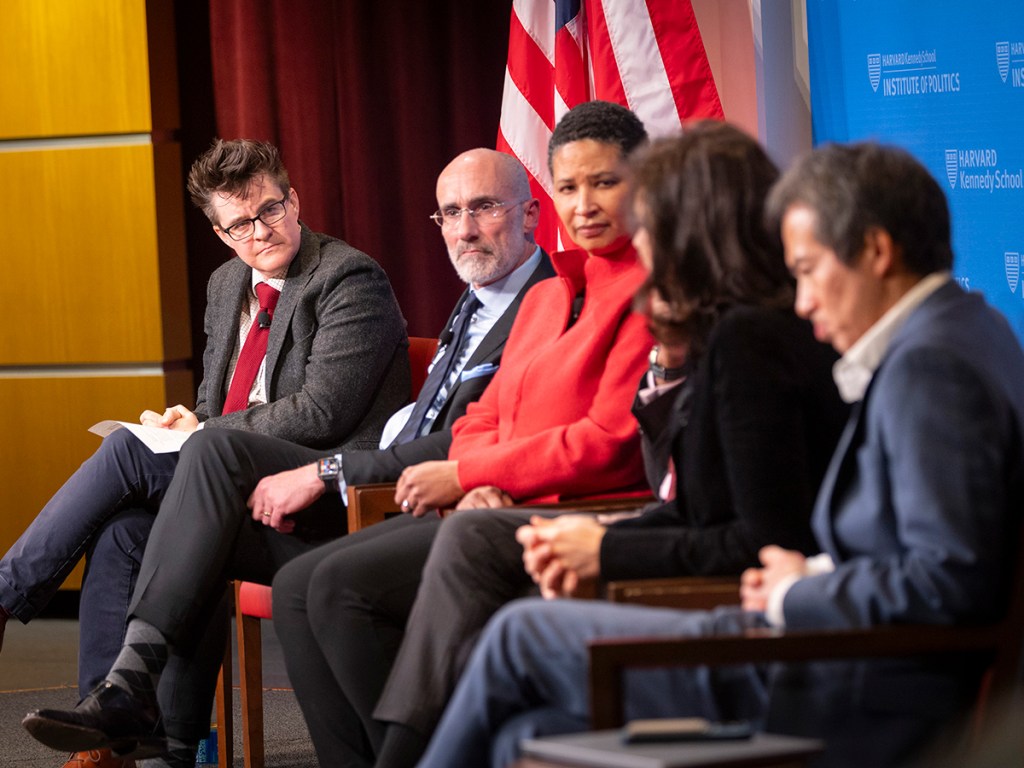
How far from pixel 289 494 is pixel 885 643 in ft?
5.32

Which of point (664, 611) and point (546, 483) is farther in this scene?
point (546, 483)

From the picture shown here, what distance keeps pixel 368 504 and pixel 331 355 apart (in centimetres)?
57

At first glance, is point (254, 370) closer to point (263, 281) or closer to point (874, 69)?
point (263, 281)

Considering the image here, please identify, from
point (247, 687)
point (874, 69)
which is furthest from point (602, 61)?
point (247, 687)

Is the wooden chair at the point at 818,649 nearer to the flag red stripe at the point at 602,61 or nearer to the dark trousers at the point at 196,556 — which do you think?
the dark trousers at the point at 196,556

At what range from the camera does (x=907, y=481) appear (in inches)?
56.9

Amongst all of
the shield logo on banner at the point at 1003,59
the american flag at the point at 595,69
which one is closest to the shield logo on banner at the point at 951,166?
the shield logo on banner at the point at 1003,59

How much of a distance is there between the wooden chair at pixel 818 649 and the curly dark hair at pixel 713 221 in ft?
1.80

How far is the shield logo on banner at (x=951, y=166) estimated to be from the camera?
10.3 ft

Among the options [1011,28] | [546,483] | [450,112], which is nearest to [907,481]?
[546,483]

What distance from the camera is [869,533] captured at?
61.0 inches

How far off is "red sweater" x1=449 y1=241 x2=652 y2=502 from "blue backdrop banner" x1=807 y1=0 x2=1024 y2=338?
0.79 metres

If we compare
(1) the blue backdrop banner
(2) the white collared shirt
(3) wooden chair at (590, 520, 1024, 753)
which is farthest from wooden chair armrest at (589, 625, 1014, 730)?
(2) the white collared shirt

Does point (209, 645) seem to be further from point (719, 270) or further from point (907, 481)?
point (907, 481)
